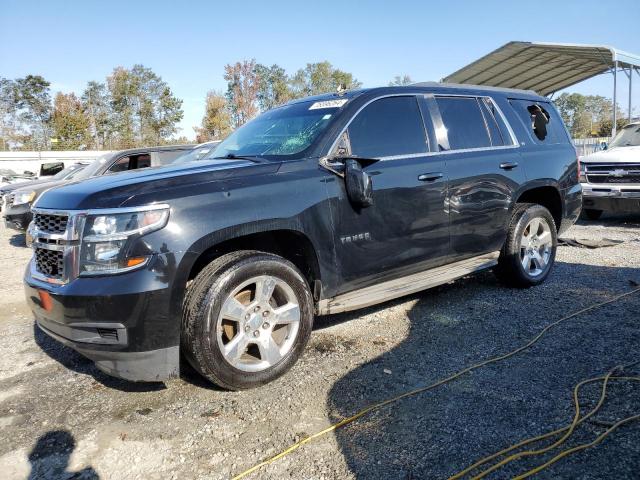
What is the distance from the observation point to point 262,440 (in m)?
2.57

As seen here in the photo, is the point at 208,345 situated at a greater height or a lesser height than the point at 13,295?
greater

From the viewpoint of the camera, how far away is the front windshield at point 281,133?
3613mm

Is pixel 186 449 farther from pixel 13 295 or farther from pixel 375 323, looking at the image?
pixel 13 295

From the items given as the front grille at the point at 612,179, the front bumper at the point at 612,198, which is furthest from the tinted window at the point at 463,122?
the front grille at the point at 612,179

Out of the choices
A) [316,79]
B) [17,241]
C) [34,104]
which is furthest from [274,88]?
[17,241]

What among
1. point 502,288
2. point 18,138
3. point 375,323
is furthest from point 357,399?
point 18,138

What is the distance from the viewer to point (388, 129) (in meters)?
3.88

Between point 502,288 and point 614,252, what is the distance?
2624 millimetres

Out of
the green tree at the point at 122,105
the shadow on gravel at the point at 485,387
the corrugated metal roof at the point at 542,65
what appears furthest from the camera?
the green tree at the point at 122,105

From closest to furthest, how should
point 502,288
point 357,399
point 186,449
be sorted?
point 186,449 → point 357,399 → point 502,288

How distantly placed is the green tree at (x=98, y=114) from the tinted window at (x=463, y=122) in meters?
52.2

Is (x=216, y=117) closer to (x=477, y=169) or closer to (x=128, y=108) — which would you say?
(x=128, y=108)

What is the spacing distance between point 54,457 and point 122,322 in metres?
0.73

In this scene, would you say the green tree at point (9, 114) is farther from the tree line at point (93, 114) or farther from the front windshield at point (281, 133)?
the front windshield at point (281, 133)
